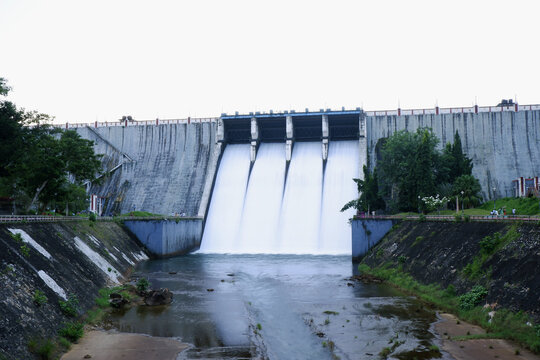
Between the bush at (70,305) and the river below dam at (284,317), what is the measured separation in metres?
1.92

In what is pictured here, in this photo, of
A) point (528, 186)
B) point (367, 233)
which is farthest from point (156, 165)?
point (528, 186)

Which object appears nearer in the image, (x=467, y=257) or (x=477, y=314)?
(x=477, y=314)

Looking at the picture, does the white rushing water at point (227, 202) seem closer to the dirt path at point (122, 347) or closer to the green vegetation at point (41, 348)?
the dirt path at point (122, 347)

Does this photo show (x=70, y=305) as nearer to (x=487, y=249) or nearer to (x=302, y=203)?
(x=487, y=249)

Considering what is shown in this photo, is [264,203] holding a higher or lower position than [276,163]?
lower

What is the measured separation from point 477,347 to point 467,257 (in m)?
8.82

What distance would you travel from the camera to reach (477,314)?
65.0 feet

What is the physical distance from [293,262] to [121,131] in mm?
41598

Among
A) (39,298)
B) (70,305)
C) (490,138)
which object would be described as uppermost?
(490,138)

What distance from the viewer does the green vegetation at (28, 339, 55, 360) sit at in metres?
14.9

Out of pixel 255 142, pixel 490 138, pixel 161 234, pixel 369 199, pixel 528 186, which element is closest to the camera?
pixel 161 234

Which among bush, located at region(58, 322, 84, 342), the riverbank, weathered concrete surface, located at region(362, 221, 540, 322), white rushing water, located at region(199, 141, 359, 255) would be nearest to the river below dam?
the riverbank

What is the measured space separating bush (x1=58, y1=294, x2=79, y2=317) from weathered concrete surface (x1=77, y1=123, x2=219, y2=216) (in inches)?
1434

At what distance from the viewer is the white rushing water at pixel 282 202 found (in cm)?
4956
